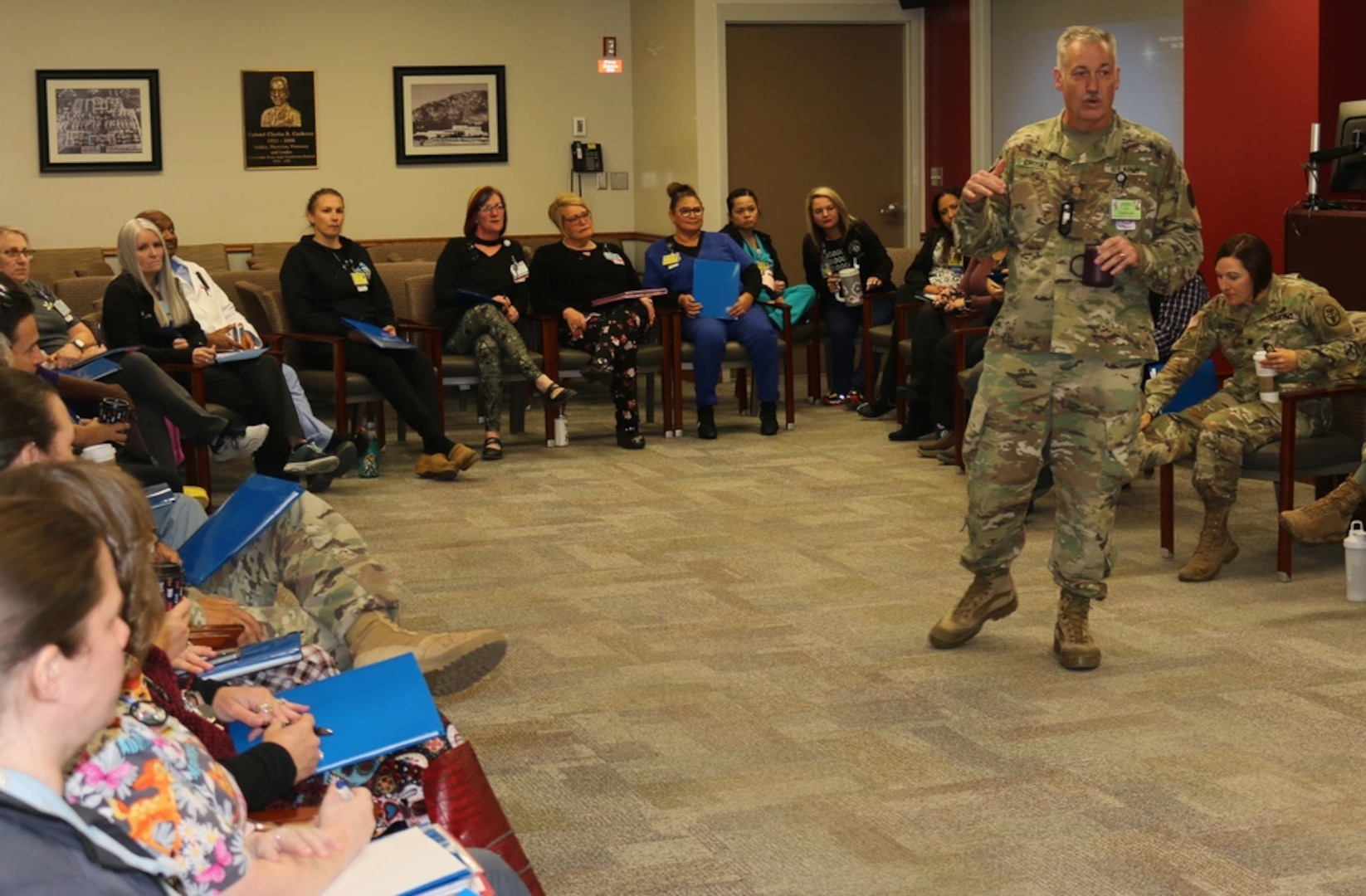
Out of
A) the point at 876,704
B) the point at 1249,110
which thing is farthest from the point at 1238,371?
the point at 1249,110

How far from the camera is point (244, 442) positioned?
6.85 meters

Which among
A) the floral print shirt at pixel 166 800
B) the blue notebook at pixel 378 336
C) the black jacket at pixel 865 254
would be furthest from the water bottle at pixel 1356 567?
the black jacket at pixel 865 254

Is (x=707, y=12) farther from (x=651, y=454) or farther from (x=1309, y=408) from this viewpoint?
(x=1309, y=408)

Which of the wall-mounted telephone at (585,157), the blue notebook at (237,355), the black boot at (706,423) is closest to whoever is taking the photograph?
the blue notebook at (237,355)

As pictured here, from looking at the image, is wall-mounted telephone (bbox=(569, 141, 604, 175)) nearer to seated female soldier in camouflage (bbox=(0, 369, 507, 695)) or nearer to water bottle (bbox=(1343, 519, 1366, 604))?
water bottle (bbox=(1343, 519, 1366, 604))

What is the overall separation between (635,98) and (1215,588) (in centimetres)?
713

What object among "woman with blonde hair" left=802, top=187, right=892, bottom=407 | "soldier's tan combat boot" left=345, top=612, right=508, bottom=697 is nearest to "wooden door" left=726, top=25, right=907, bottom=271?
"woman with blonde hair" left=802, top=187, right=892, bottom=407

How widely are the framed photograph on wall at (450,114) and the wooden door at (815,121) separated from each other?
1.60 m

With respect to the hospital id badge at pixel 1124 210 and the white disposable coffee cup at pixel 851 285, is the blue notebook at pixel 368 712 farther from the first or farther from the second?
the white disposable coffee cup at pixel 851 285

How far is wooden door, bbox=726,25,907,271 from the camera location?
425 inches

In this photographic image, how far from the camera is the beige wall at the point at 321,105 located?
Result: 10117 millimetres

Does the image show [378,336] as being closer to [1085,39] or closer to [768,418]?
[768,418]

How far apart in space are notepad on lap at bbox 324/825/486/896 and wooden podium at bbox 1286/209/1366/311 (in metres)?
5.41

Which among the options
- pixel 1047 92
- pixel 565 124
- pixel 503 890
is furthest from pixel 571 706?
pixel 565 124
